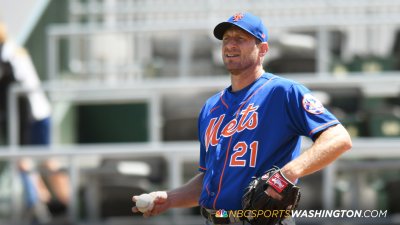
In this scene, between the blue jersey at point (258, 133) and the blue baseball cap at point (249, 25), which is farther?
the blue baseball cap at point (249, 25)

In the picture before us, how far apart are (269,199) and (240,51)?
707 mm

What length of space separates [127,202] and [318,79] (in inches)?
76.4

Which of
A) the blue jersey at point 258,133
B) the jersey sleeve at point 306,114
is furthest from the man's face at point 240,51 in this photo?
the jersey sleeve at point 306,114

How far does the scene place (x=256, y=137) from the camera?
368 cm

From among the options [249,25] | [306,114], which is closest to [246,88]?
[249,25]

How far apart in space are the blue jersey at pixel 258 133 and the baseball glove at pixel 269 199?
134 mm

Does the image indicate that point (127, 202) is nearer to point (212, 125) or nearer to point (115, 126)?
point (115, 126)

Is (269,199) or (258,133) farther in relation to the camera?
(258,133)

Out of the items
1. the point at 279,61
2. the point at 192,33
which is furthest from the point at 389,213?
the point at 192,33

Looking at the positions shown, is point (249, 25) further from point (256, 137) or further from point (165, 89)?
point (165, 89)

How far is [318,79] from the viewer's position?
7.34 meters

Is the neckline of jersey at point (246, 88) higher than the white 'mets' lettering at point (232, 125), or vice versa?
the neckline of jersey at point (246, 88)

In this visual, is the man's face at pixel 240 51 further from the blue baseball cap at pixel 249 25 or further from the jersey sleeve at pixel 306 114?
the jersey sleeve at pixel 306 114

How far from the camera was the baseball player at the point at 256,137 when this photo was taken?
3.43 meters
